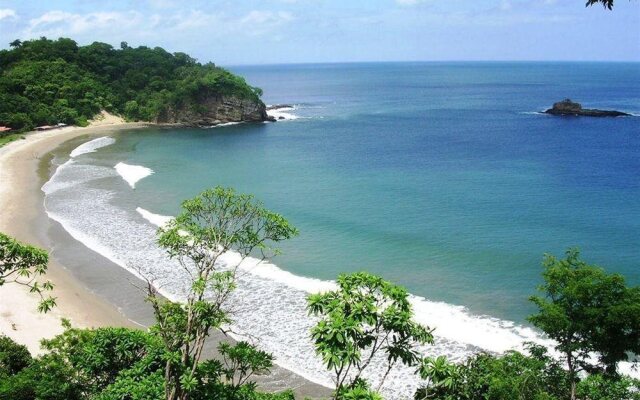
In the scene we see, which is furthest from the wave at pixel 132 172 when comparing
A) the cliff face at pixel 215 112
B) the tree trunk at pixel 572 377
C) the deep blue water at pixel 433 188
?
the tree trunk at pixel 572 377

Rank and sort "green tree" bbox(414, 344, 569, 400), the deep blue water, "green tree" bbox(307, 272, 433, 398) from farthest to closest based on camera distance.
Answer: the deep blue water → "green tree" bbox(414, 344, 569, 400) → "green tree" bbox(307, 272, 433, 398)

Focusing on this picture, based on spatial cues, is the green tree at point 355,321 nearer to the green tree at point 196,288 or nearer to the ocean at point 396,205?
the green tree at point 196,288

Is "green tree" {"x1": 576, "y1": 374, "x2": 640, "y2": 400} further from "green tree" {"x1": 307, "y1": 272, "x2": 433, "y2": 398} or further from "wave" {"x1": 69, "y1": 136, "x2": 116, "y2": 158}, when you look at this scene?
"wave" {"x1": 69, "y1": 136, "x2": 116, "y2": 158}

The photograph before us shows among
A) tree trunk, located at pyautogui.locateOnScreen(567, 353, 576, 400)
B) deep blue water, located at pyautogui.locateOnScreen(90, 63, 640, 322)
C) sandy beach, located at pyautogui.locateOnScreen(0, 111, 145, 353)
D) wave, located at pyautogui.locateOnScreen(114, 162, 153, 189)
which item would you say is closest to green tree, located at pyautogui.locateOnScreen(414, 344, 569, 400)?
tree trunk, located at pyautogui.locateOnScreen(567, 353, 576, 400)

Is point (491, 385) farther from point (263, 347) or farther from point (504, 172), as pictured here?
point (504, 172)

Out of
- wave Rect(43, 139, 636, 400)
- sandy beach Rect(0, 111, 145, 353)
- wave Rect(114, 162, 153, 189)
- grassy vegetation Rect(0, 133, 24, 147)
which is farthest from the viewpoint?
grassy vegetation Rect(0, 133, 24, 147)

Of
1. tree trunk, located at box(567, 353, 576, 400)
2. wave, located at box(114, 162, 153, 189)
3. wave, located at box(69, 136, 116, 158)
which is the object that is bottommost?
wave, located at box(114, 162, 153, 189)

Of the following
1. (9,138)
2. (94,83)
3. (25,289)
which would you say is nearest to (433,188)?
(25,289)
